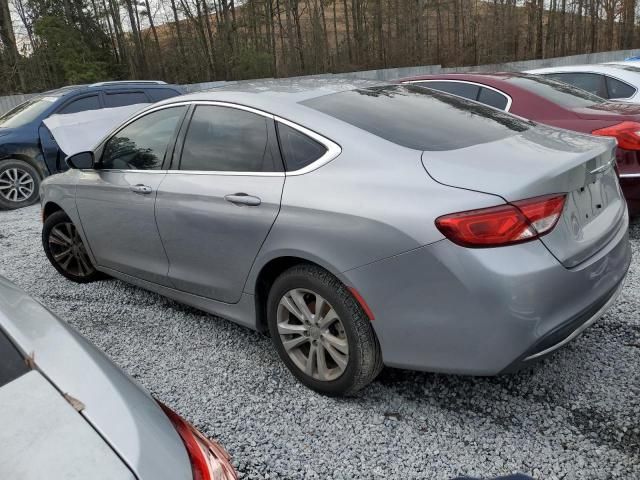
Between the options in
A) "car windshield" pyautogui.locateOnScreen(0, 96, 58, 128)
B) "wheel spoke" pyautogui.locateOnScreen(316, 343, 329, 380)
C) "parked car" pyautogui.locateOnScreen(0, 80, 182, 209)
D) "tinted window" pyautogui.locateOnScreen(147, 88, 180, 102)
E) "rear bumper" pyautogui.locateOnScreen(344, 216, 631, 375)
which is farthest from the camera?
"tinted window" pyautogui.locateOnScreen(147, 88, 180, 102)

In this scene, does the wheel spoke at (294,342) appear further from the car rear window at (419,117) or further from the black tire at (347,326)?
the car rear window at (419,117)

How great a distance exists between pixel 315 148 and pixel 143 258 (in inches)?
62.2

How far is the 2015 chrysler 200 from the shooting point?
202cm

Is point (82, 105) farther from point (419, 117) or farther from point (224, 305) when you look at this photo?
point (419, 117)

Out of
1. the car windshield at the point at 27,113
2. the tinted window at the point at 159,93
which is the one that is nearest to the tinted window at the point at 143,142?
the car windshield at the point at 27,113

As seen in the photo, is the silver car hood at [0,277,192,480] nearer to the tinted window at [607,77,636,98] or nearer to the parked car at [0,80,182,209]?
the parked car at [0,80,182,209]

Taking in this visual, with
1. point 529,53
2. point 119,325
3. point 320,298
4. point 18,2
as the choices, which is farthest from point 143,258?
point 529,53

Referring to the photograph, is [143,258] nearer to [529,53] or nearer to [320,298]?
[320,298]

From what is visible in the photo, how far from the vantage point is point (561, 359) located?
2783 millimetres

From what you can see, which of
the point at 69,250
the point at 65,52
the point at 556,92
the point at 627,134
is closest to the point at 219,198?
the point at 69,250

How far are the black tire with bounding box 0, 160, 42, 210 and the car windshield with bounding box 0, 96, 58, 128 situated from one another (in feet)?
2.10

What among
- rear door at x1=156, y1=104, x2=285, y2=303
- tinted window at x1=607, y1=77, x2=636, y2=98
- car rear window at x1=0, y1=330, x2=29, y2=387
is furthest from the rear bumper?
tinted window at x1=607, y1=77, x2=636, y2=98

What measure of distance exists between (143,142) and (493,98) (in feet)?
10.8

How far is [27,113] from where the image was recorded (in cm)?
804
